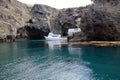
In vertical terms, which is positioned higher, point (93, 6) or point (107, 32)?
point (93, 6)

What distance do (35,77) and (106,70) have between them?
1605 centimetres

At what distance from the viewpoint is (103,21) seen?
114 m

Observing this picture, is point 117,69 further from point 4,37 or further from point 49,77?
point 4,37

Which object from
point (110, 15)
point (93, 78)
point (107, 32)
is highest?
point (110, 15)

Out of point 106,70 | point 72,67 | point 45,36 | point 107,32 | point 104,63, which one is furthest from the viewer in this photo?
point 45,36

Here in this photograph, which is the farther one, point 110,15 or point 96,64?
point 110,15

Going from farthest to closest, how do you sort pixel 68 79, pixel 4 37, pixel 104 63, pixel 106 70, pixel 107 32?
pixel 4 37
pixel 107 32
pixel 104 63
pixel 106 70
pixel 68 79

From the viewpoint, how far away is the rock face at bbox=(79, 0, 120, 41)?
11314 cm

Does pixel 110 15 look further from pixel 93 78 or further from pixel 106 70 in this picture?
pixel 93 78

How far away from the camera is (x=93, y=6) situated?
399 ft

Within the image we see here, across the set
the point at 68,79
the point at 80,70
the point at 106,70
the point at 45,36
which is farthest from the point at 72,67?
the point at 45,36

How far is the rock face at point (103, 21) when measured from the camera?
113144 millimetres

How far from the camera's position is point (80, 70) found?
50781 mm

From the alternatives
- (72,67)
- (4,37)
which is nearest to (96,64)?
(72,67)
